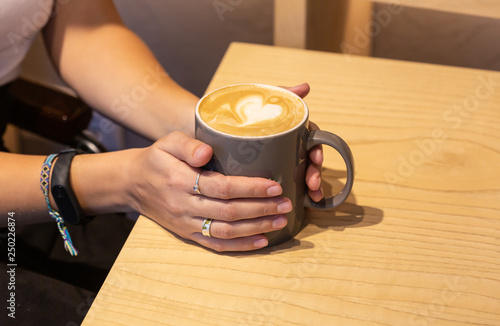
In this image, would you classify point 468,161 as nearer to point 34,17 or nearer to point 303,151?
point 303,151

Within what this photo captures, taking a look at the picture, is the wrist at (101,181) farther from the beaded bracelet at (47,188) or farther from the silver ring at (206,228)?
the silver ring at (206,228)

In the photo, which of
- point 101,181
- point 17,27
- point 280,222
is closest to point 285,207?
point 280,222

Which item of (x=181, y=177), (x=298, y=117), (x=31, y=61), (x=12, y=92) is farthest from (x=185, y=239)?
(x=31, y=61)

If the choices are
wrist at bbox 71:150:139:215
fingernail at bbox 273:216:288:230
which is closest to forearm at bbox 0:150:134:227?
wrist at bbox 71:150:139:215

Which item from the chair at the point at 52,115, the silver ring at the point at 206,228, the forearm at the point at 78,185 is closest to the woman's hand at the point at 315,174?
the silver ring at the point at 206,228

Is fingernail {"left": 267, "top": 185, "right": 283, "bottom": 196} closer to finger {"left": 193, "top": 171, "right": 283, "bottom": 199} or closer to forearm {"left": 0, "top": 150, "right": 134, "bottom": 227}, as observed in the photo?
finger {"left": 193, "top": 171, "right": 283, "bottom": 199}

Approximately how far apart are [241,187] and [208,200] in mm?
53

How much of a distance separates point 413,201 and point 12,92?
0.68 meters

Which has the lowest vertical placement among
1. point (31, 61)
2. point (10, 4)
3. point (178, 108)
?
point (31, 61)

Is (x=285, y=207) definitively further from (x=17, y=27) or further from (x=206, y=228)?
(x=17, y=27)

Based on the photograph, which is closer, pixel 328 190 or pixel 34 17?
pixel 328 190

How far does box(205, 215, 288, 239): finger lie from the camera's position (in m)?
0.53

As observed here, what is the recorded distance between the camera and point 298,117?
0.52m

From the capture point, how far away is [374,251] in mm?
544
